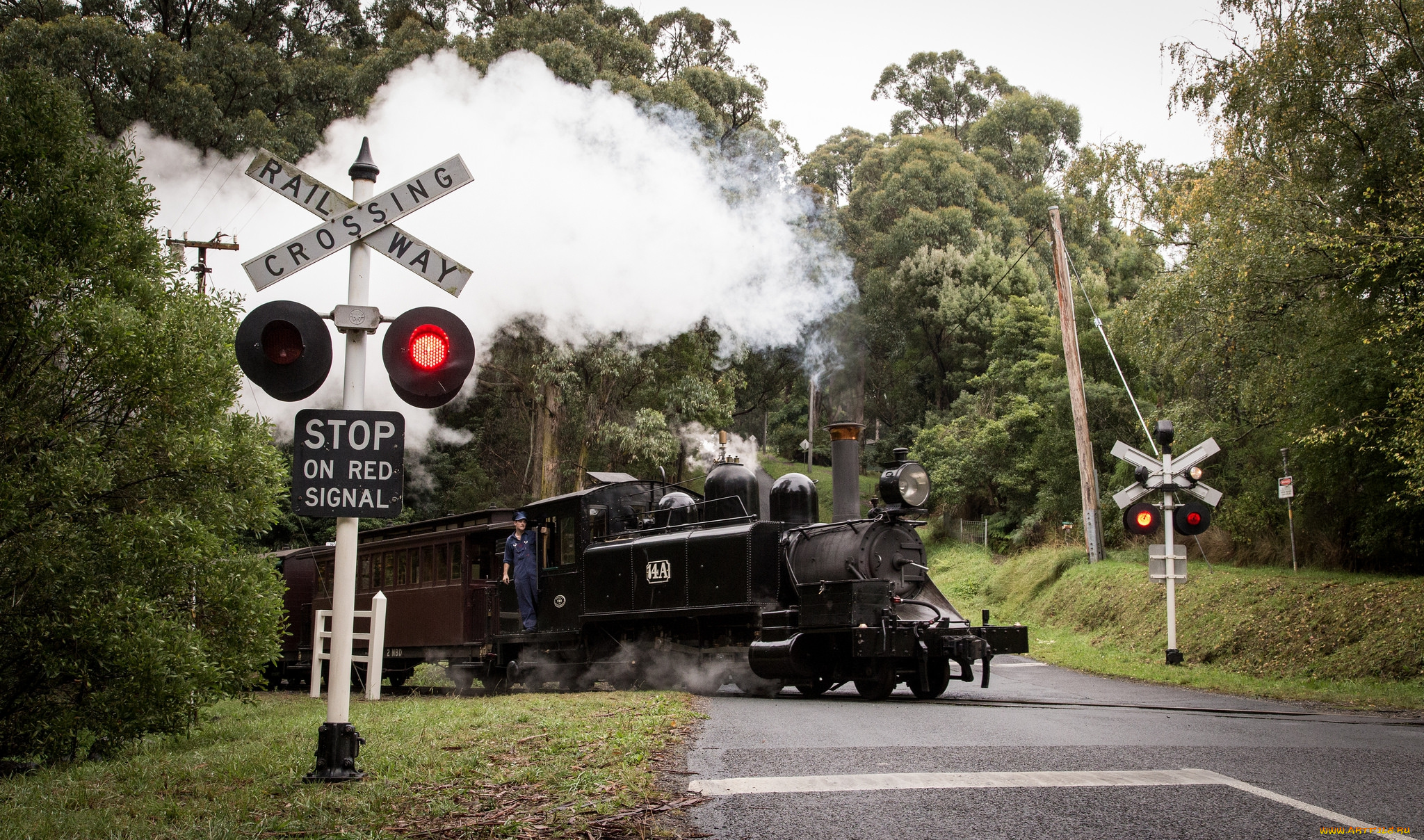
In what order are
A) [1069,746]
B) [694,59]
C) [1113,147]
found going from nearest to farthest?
[1069,746]
[1113,147]
[694,59]

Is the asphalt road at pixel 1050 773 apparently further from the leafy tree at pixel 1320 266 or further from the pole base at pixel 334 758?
the leafy tree at pixel 1320 266

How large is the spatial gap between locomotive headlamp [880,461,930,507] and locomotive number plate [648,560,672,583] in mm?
2661

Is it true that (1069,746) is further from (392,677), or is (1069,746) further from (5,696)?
(392,677)

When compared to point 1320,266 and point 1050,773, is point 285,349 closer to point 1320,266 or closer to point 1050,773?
point 1050,773

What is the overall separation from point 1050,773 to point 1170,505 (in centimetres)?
935

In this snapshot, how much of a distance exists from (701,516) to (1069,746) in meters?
6.75

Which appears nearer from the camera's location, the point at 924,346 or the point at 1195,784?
the point at 1195,784

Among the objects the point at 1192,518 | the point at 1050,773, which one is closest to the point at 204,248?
the point at 1192,518

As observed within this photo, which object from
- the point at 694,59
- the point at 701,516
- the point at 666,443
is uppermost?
the point at 694,59

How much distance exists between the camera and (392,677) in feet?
58.3

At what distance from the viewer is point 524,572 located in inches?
553

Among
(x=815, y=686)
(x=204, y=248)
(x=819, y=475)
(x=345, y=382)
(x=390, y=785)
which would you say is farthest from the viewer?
(x=819, y=475)

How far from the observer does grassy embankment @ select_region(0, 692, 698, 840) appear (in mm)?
4477

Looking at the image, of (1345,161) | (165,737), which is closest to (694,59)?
(1345,161)
